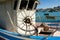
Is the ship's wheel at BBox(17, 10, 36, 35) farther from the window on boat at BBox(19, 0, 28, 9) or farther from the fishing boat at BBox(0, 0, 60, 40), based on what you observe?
the window on boat at BBox(19, 0, 28, 9)

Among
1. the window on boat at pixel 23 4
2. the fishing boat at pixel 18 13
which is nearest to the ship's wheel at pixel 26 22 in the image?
the fishing boat at pixel 18 13

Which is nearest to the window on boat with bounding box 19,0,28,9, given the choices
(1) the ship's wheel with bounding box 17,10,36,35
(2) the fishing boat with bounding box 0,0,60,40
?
(2) the fishing boat with bounding box 0,0,60,40

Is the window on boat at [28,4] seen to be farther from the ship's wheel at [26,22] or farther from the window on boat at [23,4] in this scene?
the ship's wheel at [26,22]

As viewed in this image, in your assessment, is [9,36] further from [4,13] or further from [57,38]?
[4,13]

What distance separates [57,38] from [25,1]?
3919 millimetres

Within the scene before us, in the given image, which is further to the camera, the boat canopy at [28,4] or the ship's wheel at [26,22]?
the boat canopy at [28,4]

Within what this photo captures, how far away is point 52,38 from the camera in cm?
616

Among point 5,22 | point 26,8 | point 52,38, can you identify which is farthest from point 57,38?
point 5,22

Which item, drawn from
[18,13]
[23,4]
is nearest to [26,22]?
[18,13]

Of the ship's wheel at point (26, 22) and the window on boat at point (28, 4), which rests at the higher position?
the window on boat at point (28, 4)

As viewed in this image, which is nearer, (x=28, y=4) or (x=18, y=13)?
(x=18, y=13)

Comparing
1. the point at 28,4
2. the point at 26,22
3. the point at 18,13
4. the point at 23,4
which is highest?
the point at 28,4

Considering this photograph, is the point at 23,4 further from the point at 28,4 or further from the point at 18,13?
the point at 18,13

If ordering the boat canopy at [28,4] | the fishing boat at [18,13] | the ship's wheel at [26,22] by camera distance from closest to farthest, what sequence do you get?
1. the ship's wheel at [26,22]
2. the fishing boat at [18,13]
3. the boat canopy at [28,4]
